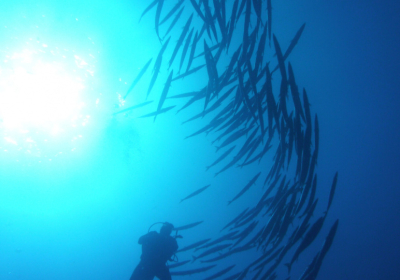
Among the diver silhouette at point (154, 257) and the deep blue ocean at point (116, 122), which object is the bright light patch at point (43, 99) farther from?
the diver silhouette at point (154, 257)

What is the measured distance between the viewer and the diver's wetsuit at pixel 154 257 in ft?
12.0

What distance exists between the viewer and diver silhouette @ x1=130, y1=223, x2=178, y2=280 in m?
3.66

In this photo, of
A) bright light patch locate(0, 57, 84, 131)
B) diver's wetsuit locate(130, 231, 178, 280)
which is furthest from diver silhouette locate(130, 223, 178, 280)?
bright light patch locate(0, 57, 84, 131)

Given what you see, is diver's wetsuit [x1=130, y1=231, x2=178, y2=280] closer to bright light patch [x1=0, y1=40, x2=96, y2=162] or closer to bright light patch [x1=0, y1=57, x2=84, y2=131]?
bright light patch [x1=0, y1=40, x2=96, y2=162]

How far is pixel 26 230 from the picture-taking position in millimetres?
19031

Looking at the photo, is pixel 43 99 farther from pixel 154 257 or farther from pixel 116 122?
pixel 154 257

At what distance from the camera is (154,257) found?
3668mm

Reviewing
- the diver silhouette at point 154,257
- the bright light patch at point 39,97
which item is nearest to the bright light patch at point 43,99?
the bright light patch at point 39,97

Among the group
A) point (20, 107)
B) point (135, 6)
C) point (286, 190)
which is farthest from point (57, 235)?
point (286, 190)

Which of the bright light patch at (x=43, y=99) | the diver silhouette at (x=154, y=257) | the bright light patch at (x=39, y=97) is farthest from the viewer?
the bright light patch at (x=39, y=97)

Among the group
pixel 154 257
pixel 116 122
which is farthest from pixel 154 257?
pixel 116 122

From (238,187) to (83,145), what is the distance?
28.8ft

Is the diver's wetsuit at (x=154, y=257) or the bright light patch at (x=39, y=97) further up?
the bright light patch at (x=39, y=97)

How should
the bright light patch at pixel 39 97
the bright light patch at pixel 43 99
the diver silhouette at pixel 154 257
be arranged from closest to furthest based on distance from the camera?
the diver silhouette at pixel 154 257 → the bright light patch at pixel 43 99 → the bright light patch at pixel 39 97
